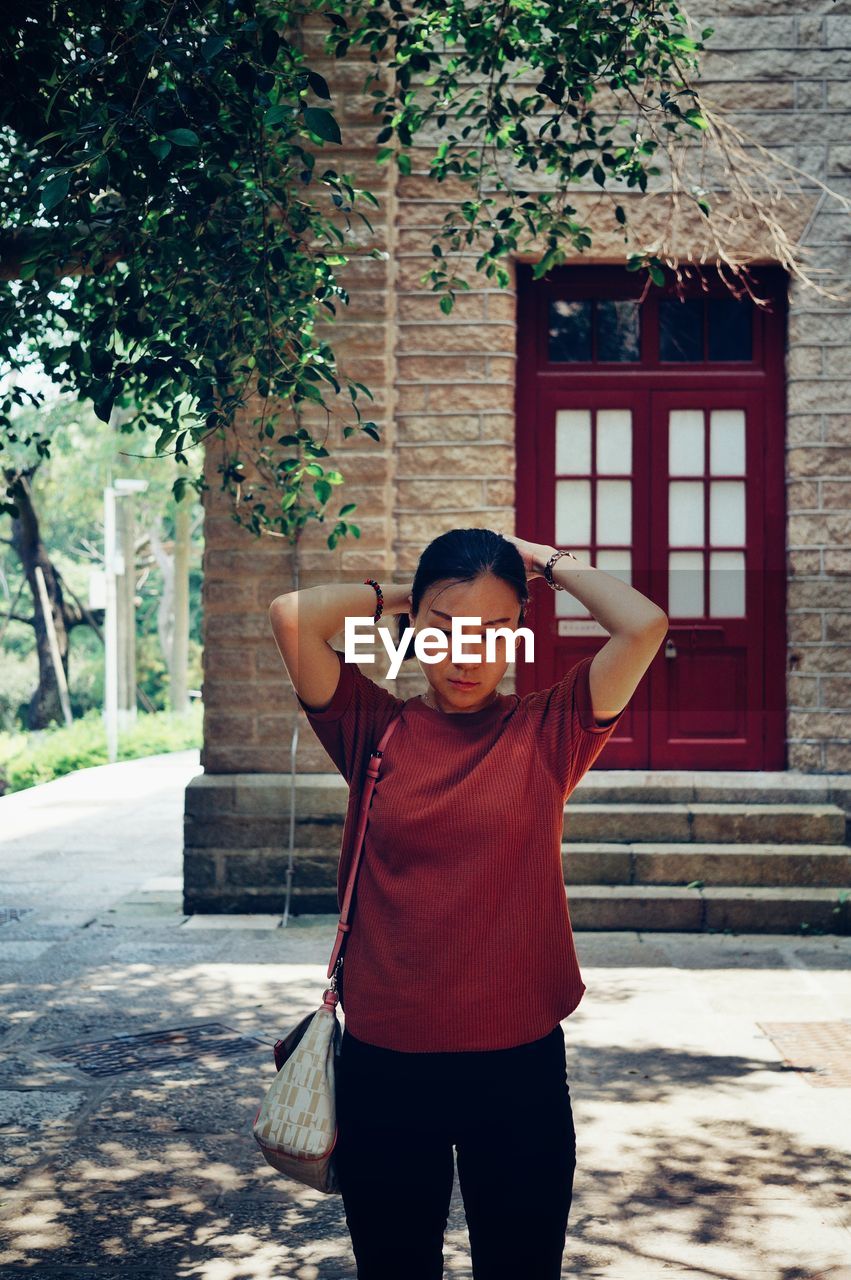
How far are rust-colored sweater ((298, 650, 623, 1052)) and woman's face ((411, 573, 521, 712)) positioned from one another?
0.20 ft

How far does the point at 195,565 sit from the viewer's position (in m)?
56.0

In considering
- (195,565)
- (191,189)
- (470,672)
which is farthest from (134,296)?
(195,565)

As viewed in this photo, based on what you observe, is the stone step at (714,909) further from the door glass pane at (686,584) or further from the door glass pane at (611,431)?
the door glass pane at (611,431)

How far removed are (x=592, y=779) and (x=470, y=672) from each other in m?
6.83

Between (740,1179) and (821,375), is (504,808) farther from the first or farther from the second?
(821,375)

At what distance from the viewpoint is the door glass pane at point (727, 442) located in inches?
A: 378

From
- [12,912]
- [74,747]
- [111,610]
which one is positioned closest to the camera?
[12,912]

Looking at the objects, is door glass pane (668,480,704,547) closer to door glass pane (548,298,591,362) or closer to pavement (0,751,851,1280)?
door glass pane (548,298,591,362)

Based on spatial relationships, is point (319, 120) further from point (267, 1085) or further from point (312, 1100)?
point (267, 1085)

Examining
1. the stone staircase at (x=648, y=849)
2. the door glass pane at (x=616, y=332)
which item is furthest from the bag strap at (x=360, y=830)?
the door glass pane at (x=616, y=332)

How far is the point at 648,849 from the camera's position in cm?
904

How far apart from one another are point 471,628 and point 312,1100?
2.85 feet

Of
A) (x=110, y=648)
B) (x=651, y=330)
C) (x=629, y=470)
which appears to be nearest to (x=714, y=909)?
(x=629, y=470)

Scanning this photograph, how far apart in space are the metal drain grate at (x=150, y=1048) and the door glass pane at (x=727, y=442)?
194 inches
